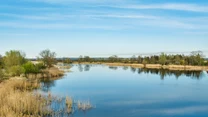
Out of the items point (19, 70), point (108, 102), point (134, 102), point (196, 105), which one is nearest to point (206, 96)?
point (196, 105)

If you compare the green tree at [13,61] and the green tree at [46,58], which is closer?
the green tree at [13,61]

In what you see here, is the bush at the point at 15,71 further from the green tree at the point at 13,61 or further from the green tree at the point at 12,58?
the green tree at the point at 12,58

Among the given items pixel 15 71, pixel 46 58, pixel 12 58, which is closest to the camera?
pixel 15 71

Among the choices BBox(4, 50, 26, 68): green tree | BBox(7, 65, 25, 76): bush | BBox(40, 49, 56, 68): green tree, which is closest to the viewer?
BBox(7, 65, 25, 76): bush

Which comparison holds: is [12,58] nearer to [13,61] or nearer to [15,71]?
[13,61]

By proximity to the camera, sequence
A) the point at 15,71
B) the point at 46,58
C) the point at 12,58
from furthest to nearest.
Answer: the point at 46,58 → the point at 12,58 → the point at 15,71

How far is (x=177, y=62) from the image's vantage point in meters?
105

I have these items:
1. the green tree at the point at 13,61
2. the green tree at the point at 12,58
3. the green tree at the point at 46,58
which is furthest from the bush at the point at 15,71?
the green tree at the point at 46,58

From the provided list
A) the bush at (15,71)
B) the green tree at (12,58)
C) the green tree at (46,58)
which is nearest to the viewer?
the bush at (15,71)

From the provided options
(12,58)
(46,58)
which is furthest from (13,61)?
(46,58)

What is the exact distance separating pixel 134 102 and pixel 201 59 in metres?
77.3

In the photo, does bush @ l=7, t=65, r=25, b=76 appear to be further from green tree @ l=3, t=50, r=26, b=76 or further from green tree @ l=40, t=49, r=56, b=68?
green tree @ l=40, t=49, r=56, b=68

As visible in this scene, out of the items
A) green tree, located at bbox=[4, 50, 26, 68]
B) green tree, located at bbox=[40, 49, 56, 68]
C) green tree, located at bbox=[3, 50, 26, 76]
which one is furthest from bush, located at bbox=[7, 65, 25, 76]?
green tree, located at bbox=[40, 49, 56, 68]

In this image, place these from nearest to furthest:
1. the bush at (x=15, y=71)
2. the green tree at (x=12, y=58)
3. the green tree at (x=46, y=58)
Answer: the bush at (x=15, y=71) < the green tree at (x=12, y=58) < the green tree at (x=46, y=58)
